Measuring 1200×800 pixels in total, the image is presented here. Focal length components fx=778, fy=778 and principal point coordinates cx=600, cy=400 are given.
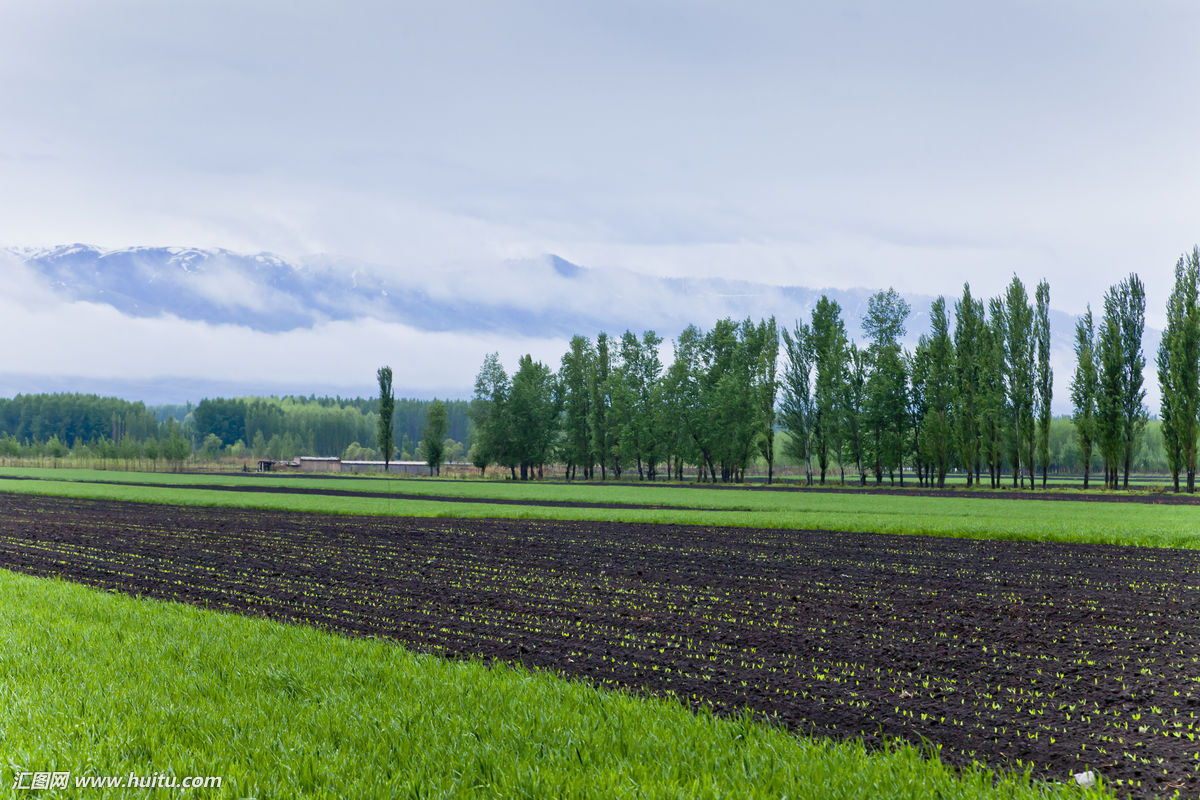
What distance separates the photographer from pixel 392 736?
253 inches

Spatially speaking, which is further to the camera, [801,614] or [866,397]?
[866,397]

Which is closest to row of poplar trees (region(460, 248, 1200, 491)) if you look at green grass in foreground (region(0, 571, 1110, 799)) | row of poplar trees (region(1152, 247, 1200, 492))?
row of poplar trees (region(1152, 247, 1200, 492))

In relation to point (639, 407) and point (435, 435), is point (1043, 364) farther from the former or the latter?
point (435, 435)

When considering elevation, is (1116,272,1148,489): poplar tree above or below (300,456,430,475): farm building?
above

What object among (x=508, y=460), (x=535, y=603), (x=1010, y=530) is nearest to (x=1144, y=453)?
(x=508, y=460)

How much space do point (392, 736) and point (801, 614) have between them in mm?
8321

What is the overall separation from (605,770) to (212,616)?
8.53m

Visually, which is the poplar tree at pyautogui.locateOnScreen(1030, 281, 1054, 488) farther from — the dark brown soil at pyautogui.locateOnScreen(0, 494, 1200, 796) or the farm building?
the farm building

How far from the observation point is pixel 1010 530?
89.5 ft

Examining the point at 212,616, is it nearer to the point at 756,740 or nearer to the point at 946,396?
the point at 756,740

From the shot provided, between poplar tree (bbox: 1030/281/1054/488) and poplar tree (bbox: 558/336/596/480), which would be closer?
poplar tree (bbox: 1030/281/1054/488)

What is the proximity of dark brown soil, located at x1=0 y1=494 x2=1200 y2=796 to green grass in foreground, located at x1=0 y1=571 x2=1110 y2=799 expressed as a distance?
3.87ft

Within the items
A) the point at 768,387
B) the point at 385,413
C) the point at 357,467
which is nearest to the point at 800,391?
the point at 768,387

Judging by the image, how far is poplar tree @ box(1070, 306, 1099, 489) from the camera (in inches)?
2862
